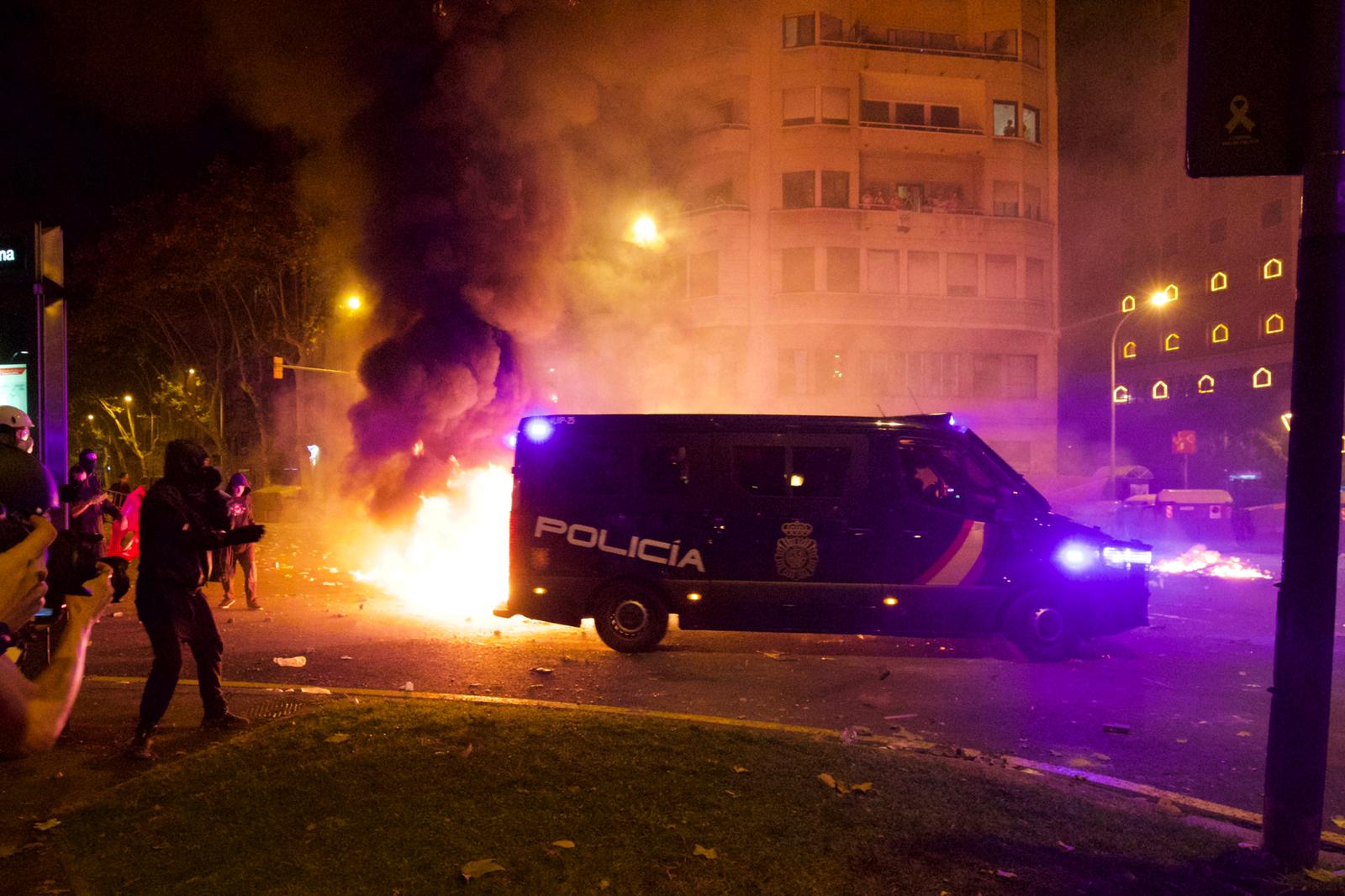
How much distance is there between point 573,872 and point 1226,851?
2.84 m

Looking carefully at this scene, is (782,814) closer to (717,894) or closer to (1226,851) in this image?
(717,894)

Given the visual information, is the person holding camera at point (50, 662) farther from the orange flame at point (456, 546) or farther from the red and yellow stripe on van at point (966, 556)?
the orange flame at point (456, 546)

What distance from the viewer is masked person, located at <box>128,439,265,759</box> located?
5.64 m

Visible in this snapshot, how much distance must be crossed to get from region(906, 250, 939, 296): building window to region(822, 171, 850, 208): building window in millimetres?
3464

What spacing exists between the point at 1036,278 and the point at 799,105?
12.2 m

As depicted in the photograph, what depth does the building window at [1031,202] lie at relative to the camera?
38.9 m

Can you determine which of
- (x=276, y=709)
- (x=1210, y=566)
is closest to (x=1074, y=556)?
(x=276, y=709)

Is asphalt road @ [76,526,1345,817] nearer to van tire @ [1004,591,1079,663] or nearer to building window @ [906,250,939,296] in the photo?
van tire @ [1004,591,1079,663]

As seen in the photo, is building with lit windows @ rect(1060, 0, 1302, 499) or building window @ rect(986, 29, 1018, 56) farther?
building with lit windows @ rect(1060, 0, 1302, 499)

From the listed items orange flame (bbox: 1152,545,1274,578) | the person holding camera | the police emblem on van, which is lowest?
orange flame (bbox: 1152,545,1274,578)

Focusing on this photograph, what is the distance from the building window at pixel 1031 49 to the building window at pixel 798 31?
30.1ft

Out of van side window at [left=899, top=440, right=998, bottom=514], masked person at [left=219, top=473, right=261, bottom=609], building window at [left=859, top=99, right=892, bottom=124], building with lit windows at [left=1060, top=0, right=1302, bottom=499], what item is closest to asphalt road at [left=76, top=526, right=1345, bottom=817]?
masked person at [left=219, top=473, right=261, bottom=609]

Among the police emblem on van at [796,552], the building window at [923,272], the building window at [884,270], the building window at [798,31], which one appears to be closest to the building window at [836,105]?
the building window at [798,31]

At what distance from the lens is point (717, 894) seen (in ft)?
11.9
